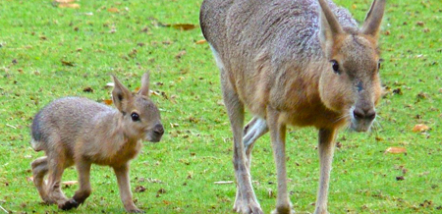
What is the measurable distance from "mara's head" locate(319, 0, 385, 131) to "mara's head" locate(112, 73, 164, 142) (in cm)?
137

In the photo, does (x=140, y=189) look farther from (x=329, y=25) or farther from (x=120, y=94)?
(x=329, y=25)

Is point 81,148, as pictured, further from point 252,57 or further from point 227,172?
point 227,172

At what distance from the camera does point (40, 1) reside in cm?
1439

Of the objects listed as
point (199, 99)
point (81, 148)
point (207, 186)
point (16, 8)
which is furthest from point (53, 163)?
point (16, 8)

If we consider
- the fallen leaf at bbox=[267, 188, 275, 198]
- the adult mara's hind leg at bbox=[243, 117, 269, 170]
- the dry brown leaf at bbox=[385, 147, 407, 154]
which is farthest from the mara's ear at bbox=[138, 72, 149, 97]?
the dry brown leaf at bbox=[385, 147, 407, 154]

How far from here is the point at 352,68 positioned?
6.23 meters

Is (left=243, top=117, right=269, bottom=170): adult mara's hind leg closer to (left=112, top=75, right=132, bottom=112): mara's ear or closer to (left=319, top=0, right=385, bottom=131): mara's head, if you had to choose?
(left=112, top=75, right=132, bottom=112): mara's ear

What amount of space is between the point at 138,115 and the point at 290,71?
1.16 meters

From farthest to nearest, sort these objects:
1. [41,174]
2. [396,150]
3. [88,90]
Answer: [88,90]
[396,150]
[41,174]

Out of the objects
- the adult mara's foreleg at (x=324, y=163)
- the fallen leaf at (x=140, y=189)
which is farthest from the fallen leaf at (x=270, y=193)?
the adult mara's foreleg at (x=324, y=163)

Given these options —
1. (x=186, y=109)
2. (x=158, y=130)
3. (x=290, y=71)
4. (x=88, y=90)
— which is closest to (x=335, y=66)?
(x=290, y=71)

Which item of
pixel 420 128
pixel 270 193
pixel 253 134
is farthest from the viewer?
pixel 420 128

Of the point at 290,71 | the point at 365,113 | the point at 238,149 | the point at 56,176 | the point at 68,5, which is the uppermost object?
the point at 365,113

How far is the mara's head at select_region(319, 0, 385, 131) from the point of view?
6.15 m
